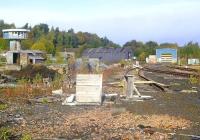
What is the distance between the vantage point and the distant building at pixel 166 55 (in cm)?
10475

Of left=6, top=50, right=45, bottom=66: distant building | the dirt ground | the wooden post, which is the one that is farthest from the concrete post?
left=6, top=50, right=45, bottom=66: distant building

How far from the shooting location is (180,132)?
12.5 metres

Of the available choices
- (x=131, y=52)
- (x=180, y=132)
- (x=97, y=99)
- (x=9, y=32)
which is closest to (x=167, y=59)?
(x=131, y=52)

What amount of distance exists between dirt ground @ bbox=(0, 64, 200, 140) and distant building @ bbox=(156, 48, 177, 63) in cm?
8507

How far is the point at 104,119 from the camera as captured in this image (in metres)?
14.7

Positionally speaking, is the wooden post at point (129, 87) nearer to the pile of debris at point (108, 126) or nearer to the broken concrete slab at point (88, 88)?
the broken concrete slab at point (88, 88)

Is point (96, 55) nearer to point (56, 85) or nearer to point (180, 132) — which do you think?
point (56, 85)

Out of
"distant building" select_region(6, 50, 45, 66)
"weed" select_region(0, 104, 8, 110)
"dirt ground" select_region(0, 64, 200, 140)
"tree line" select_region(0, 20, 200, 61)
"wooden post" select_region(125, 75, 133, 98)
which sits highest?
"tree line" select_region(0, 20, 200, 61)

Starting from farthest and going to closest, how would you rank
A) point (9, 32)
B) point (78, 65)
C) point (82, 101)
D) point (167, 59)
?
point (167, 59) → point (9, 32) → point (78, 65) → point (82, 101)

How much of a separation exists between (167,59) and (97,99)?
89987 mm

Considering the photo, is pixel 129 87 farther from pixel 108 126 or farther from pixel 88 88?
pixel 108 126

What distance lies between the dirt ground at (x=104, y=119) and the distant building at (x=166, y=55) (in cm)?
8507

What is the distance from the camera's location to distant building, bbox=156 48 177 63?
10475 centimetres

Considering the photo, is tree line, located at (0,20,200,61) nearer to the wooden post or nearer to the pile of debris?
the wooden post
